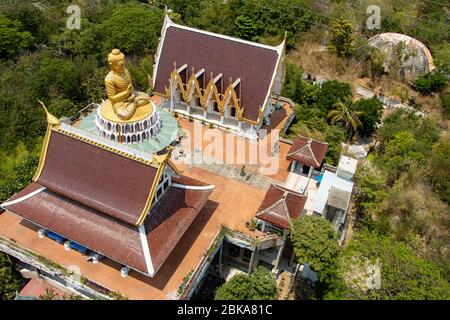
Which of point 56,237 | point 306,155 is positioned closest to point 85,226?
point 56,237

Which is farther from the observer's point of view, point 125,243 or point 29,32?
point 29,32

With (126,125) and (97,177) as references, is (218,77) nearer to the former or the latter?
(126,125)

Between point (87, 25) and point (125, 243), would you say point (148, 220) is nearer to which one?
point (125, 243)

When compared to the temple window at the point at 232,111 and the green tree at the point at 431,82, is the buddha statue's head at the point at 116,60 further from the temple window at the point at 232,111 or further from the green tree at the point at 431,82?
the green tree at the point at 431,82

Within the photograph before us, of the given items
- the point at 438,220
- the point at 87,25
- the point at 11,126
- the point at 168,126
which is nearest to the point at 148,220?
the point at 168,126

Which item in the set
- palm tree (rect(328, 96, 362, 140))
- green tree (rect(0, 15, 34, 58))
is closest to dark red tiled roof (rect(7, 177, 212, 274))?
palm tree (rect(328, 96, 362, 140))

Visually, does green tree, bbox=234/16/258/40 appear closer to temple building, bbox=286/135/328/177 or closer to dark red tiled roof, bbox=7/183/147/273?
temple building, bbox=286/135/328/177

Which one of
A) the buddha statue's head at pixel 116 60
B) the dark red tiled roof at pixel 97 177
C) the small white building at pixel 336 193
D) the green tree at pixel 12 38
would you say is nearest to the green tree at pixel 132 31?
the green tree at pixel 12 38
